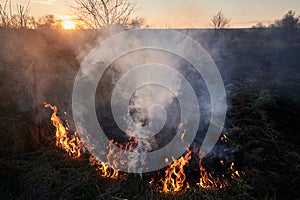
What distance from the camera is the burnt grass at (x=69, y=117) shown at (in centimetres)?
420

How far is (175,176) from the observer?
4793 mm

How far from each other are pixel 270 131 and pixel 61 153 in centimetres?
529

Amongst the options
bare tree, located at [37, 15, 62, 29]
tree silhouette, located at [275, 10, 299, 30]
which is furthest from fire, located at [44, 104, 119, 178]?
tree silhouette, located at [275, 10, 299, 30]

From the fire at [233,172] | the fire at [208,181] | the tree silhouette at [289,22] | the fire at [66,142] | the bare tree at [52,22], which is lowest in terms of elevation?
the fire at [208,181]

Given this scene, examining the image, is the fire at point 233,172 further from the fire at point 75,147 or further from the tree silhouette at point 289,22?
the tree silhouette at point 289,22

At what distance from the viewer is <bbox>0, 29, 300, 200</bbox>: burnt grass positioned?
4.20m

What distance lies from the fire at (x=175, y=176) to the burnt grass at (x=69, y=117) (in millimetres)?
204

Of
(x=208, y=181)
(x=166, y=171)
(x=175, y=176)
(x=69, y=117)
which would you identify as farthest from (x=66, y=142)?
(x=208, y=181)

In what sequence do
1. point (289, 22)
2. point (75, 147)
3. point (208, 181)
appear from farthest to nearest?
point (289, 22) < point (75, 147) < point (208, 181)

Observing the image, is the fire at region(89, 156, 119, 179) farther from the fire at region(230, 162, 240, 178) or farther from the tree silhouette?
the tree silhouette

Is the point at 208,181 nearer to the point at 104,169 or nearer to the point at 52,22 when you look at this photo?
the point at 104,169

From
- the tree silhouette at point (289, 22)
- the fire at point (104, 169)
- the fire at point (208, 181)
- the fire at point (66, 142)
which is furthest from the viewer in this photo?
the tree silhouette at point (289, 22)

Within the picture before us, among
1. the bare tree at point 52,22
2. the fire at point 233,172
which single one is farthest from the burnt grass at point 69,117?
the bare tree at point 52,22

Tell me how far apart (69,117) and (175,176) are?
353 cm
